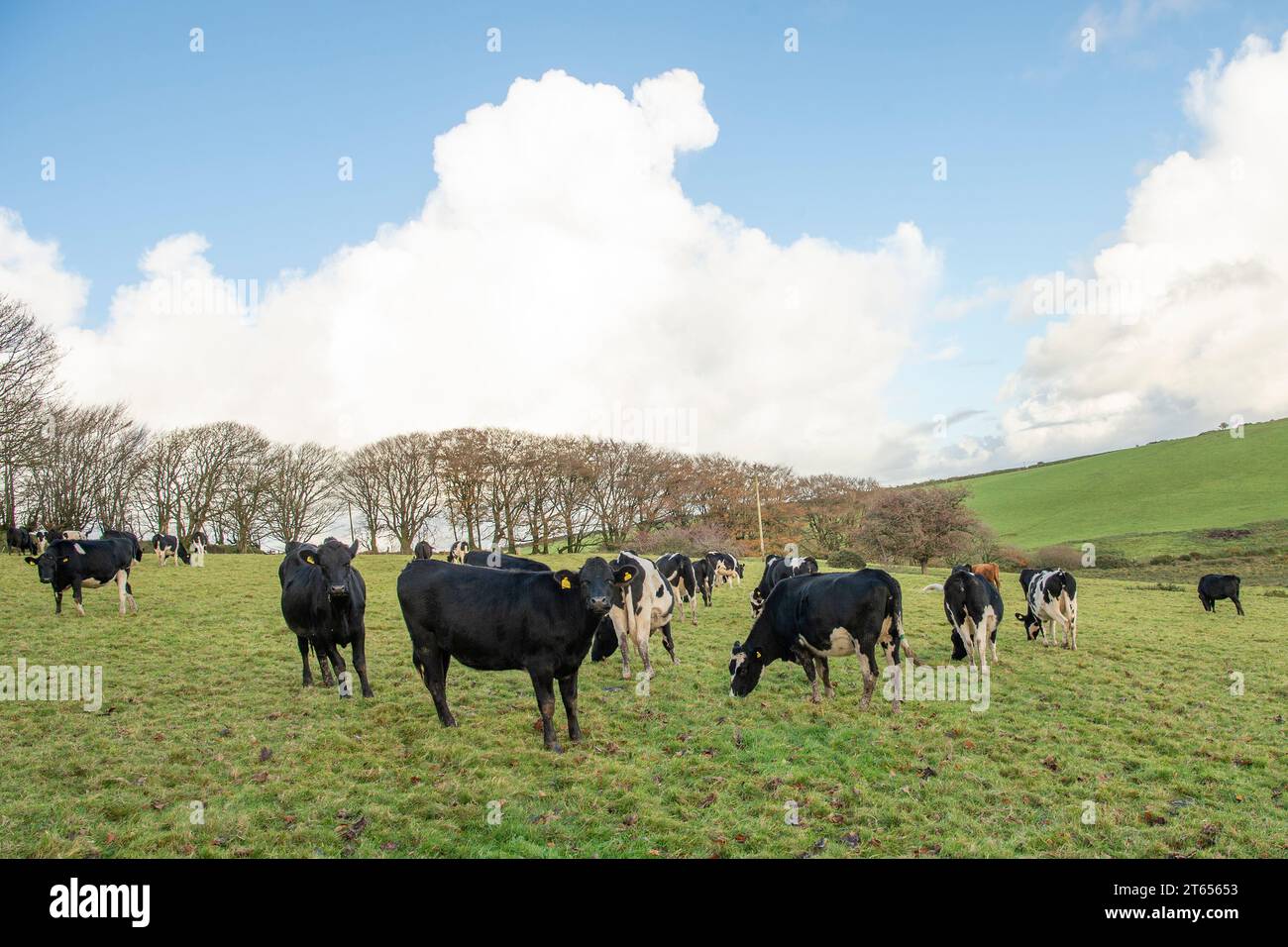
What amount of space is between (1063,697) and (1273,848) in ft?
16.1

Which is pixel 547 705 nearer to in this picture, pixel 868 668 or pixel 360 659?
pixel 360 659

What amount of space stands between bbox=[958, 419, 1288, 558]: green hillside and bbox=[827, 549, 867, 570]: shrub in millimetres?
19979

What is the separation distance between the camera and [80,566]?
590 inches

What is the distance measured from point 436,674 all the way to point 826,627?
513cm

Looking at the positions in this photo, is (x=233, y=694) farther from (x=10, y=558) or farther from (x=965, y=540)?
(x=965, y=540)

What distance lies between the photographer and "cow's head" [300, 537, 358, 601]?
8.22 meters

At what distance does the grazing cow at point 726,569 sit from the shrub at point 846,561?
57.9ft

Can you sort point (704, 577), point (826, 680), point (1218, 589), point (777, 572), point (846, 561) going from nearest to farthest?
point (826, 680), point (777, 572), point (1218, 589), point (704, 577), point (846, 561)

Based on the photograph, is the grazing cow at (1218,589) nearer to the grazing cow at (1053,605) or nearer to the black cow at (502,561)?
the grazing cow at (1053,605)

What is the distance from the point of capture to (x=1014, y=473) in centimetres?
8931

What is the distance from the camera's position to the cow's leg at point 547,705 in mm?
6883

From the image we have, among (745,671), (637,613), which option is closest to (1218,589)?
(745,671)
